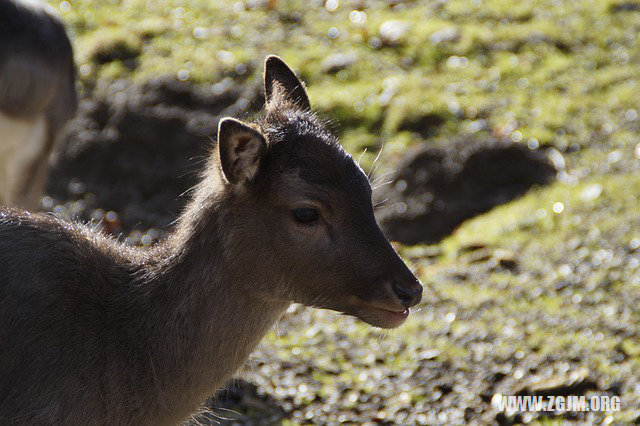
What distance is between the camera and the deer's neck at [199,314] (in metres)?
4.95

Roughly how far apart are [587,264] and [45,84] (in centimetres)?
495

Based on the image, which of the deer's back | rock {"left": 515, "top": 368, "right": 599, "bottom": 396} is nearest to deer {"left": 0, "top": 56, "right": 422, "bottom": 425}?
the deer's back

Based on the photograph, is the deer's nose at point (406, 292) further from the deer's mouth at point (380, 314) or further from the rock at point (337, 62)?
the rock at point (337, 62)

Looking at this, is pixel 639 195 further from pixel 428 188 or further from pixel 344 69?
pixel 344 69

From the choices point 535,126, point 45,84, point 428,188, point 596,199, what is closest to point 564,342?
point 596,199

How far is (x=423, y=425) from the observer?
629 cm

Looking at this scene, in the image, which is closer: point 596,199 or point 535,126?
point 596,199

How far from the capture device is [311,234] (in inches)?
190

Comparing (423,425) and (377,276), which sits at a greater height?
(377,276)

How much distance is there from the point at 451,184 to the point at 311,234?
4.65m

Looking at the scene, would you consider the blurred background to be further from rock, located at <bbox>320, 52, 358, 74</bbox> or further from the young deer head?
the young deer head

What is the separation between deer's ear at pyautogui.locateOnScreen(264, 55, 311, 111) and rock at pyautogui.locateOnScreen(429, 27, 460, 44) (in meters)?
6.29

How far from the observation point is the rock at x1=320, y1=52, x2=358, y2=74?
11281 mm

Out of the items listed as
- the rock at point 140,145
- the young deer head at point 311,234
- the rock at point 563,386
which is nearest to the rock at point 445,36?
the rock at point 140,145
